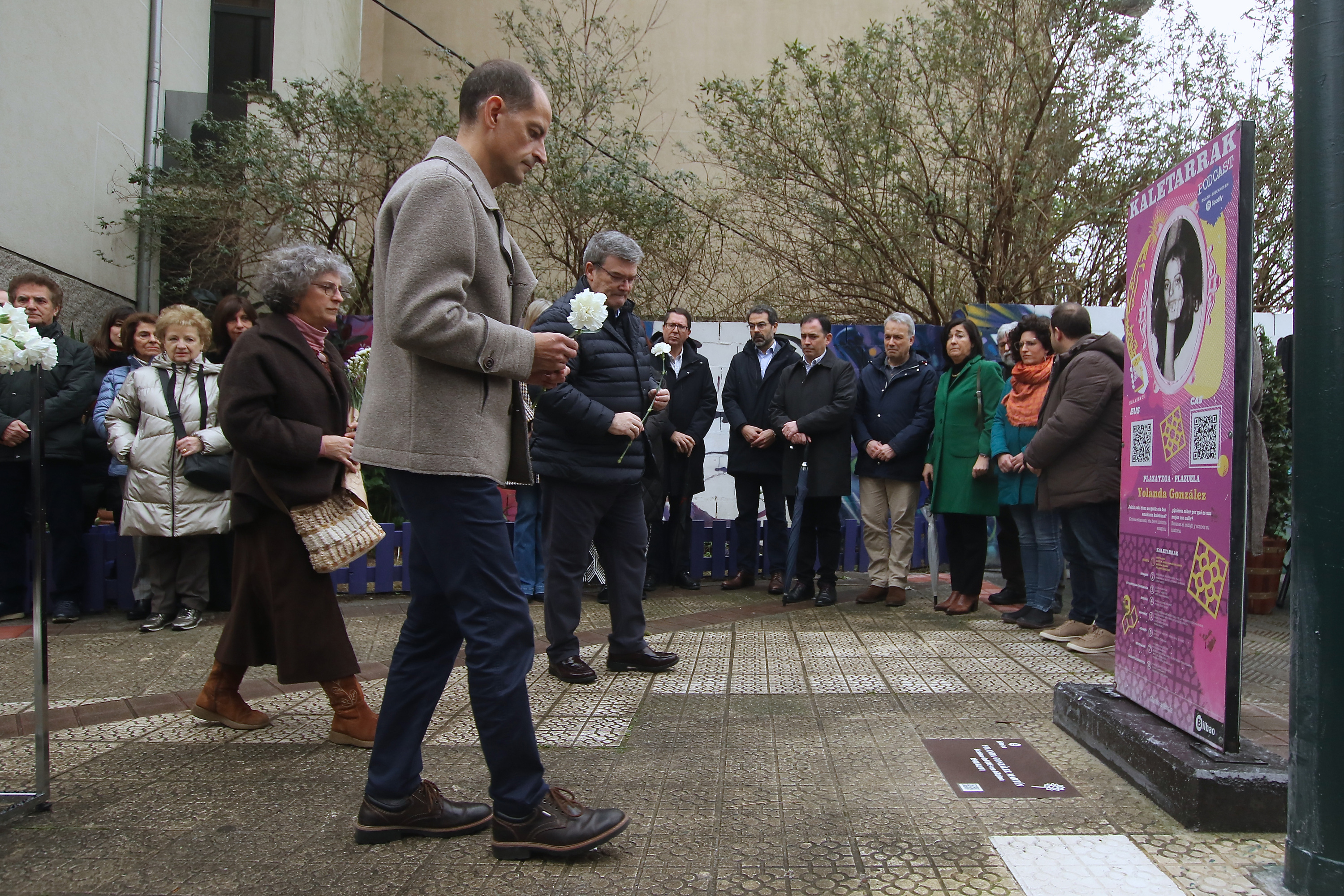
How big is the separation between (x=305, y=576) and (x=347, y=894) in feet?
5.16

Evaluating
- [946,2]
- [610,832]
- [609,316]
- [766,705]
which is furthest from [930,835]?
[946,2]

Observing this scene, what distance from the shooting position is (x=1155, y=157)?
36.0 feet

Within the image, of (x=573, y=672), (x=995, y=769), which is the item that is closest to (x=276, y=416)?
(x=573, y=672)

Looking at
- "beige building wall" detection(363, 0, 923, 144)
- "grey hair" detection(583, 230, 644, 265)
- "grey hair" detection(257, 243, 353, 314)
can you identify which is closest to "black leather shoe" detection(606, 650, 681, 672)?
"grey hair" detection(583, 230, 644, 265)

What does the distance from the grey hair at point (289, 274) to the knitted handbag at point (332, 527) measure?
653 millimetres

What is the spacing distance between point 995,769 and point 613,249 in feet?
9.45

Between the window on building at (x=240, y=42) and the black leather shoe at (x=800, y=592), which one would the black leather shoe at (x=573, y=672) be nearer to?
the black leather shoe at (x=800, y=592)

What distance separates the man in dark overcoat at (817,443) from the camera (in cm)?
721

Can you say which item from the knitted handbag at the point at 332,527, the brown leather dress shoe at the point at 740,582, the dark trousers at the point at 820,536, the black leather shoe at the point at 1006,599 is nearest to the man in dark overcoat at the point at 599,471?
the knitted handbag at the point at 332,527

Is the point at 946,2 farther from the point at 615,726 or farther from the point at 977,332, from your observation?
the point at 615,726

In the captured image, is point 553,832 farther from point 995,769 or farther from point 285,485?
point 285,485

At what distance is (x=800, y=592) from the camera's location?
7.36 meters

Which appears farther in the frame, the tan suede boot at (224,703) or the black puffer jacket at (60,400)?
the black puffer jacket at (60,400)

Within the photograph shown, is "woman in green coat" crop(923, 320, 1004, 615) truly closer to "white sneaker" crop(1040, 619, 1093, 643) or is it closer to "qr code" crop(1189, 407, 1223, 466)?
"white sneaker" crop(1040, 619, 1093, 643)
